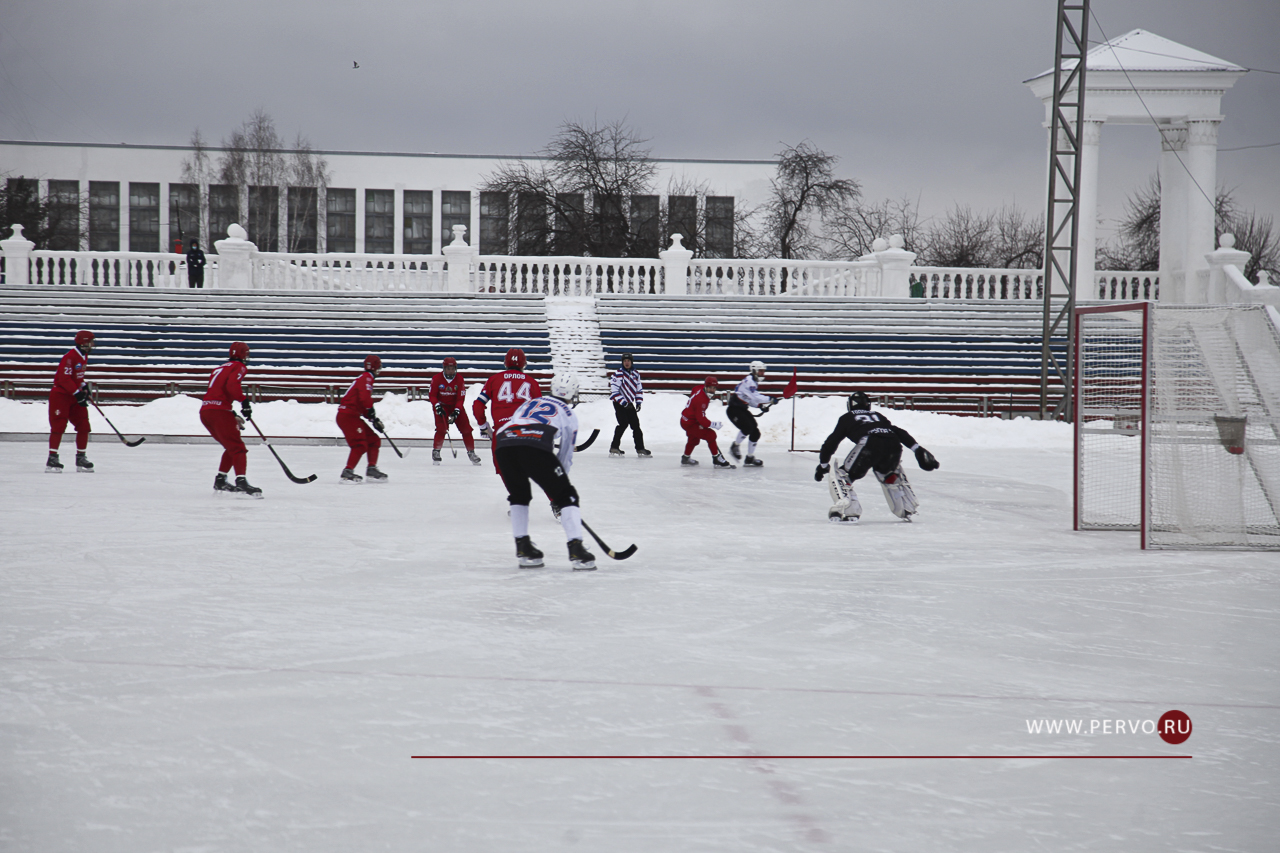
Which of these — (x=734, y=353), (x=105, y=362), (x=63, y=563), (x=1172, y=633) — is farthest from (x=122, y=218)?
(x=1172, y=633)

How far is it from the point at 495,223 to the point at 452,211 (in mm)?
5689

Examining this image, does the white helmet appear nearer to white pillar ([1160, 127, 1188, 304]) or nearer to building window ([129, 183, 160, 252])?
white pillar ([1160, 127, 1188, 304])

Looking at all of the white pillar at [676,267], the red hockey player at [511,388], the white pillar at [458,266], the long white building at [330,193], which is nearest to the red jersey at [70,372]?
the red hockey player at [511,388]

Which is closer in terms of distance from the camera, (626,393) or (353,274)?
(626,393)

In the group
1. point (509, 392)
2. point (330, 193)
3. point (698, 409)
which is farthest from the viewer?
point (330, 193)

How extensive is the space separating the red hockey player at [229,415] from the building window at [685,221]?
111ft

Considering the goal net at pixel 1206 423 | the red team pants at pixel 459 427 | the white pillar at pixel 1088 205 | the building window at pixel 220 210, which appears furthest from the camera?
the building window at pixel 220 210

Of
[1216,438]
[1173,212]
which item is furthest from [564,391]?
[1173,212]

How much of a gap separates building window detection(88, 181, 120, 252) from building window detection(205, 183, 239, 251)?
9.54 m

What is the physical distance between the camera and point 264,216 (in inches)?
2315

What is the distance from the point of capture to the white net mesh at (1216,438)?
8.59 m

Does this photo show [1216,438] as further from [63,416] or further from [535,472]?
[63,416]

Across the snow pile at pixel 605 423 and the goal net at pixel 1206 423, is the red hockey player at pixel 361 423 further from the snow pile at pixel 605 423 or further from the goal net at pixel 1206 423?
the goal net at pixel 1206 423

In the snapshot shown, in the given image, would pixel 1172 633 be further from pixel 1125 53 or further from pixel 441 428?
pixel 1125 53
